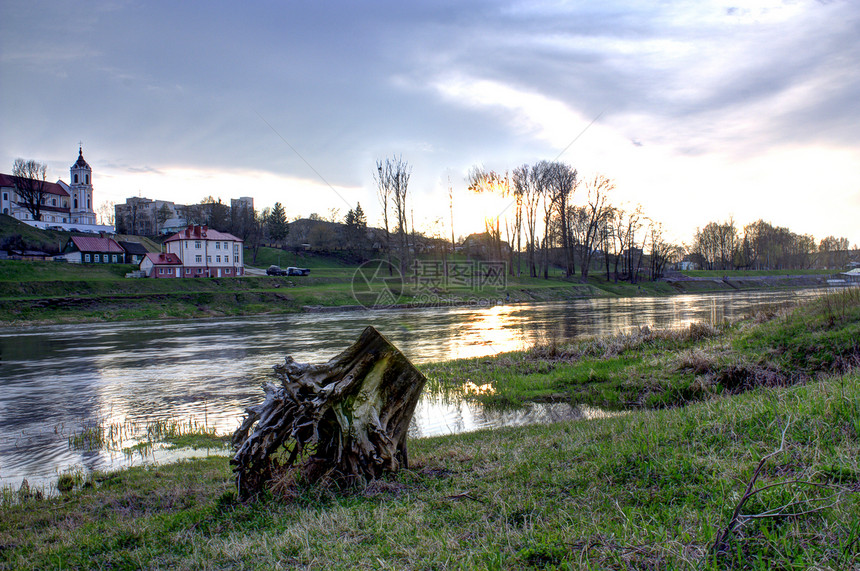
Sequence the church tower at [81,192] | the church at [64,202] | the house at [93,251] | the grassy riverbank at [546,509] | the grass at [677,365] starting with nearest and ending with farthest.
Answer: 1. the grassy riverbank at [546,509]
2. the grass at [677,365]
3. the house at [93,251]
4. the church at [64,202]
5. the church tower at [81,192]

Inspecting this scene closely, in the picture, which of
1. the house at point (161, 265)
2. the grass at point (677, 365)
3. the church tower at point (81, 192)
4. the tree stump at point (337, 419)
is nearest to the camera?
the tree stump at point (337, 419)

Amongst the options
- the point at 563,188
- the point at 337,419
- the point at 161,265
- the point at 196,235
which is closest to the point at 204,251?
the point at 196,235

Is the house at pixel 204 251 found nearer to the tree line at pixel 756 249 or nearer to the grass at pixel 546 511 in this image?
the grass at pixel 546 511

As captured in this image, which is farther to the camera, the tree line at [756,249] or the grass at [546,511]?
the tree line at [756,249]

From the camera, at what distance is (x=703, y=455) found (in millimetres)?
5137

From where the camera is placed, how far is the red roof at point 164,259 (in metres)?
72.9

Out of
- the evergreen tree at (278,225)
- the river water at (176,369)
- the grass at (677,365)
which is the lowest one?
the river water at (176,369)

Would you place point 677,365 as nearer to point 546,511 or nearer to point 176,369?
point 546,511

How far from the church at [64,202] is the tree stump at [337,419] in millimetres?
119399

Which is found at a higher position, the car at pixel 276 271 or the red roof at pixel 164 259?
the red roof at pixel 164 259

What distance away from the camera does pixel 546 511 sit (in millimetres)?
4496

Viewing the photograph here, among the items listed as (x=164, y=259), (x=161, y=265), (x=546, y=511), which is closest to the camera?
(x=546, y=511)

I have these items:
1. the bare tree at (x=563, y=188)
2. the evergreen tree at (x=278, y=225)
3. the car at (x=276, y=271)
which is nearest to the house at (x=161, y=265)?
the car at (x=276, y=271)

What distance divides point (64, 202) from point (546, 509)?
14136 centimetres
